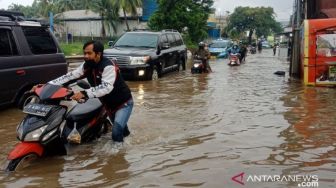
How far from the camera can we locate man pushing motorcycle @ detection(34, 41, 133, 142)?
18.0 feet

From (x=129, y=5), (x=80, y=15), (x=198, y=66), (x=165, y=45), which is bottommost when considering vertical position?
(x=198, y=66)

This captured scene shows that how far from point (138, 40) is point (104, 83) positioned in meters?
10.2

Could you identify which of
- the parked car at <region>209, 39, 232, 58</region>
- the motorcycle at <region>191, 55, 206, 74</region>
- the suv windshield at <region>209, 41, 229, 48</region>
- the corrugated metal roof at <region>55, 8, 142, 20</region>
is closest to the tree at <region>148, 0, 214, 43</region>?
the suv windshield at <region>209, 41, 229, 48</region>

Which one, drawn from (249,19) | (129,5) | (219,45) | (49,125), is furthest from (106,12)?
(49,125)

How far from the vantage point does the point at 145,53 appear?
47.6ft

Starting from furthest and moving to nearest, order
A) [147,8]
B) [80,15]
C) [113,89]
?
[80,15], [147,8], [113,89]

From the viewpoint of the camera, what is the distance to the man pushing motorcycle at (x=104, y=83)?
548 cm

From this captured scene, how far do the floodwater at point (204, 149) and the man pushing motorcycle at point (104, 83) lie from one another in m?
0.46

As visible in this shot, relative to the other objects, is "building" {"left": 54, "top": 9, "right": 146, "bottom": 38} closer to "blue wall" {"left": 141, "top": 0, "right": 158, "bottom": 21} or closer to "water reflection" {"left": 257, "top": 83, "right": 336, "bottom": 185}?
"blue wall" {"left": 141, "top": 0, "right": 158, "bottom": 21}

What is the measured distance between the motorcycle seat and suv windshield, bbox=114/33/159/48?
9388mm

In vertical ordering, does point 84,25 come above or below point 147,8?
below

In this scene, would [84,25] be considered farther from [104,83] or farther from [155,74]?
[104,83]

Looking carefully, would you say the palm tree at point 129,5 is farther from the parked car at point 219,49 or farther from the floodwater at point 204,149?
the floodwater at point 204,149

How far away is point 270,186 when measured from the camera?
4.50 m
